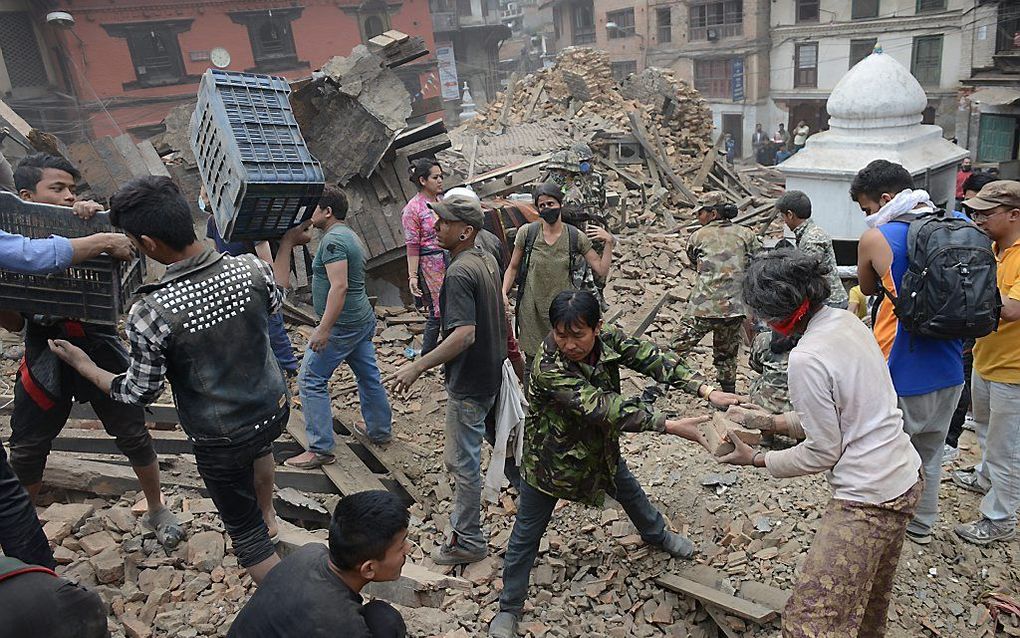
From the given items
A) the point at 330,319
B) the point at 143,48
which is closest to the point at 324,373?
the point at 330,319

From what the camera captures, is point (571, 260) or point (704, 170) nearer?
point (571, 260)

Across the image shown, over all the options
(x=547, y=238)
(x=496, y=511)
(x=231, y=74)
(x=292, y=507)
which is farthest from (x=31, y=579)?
(x=547, y=238)

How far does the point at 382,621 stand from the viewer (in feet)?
7.02

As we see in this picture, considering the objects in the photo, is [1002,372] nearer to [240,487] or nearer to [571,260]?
[571,260]

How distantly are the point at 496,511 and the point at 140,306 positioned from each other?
2728mm

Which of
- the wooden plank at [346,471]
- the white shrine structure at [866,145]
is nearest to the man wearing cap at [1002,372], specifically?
the white shrine structure at [866,145]

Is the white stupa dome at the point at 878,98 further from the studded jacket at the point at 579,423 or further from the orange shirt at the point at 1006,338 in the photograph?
the studded jacket at the point at 579,423

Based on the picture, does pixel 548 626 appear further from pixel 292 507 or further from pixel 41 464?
pixel 41 464

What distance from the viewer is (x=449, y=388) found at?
4129 mm

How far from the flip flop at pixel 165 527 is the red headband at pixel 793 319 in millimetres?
3549

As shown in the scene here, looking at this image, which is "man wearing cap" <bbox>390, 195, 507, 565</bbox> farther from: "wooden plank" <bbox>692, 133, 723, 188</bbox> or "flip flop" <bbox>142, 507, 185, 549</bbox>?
"wooden plank" <bbox>692, 133, 723, 188</bbox>

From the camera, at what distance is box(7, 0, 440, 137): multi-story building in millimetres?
23969

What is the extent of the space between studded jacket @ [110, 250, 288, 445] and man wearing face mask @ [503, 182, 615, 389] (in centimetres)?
253

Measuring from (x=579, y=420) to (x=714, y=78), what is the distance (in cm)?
3754
